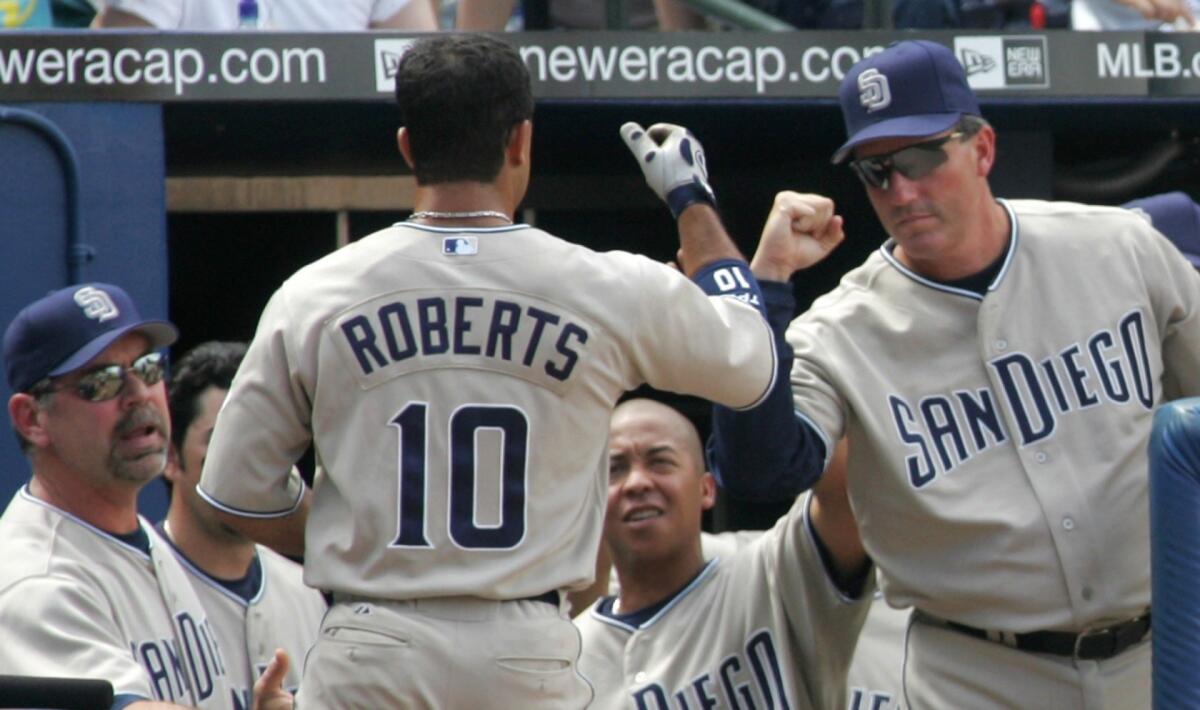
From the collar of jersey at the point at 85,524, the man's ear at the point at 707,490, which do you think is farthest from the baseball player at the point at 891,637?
the collar of jersey at the point at 85,524

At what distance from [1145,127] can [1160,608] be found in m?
3.10

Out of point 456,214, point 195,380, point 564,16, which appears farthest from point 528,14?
point 456,214

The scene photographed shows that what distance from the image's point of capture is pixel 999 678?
151 inches

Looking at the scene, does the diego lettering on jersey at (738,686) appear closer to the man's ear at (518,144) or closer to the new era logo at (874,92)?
the new era logo at (874,92)

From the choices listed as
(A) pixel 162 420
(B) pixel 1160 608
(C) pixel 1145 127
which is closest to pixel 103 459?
(A) pixel 162 420

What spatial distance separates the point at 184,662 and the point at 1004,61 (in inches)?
99.2

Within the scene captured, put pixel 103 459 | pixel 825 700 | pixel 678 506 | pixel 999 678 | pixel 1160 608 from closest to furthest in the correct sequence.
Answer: pixel 1160 608 < pixel 999 678 < pixel 103 459 < pixel 825 700 < pixel 678 506

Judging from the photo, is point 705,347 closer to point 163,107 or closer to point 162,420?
point 162,420

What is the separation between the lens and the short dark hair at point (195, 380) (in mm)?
5035

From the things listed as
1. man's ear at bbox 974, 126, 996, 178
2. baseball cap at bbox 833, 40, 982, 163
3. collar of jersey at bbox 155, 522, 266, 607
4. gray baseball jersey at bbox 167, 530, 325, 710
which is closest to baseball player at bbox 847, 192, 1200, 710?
man's ear at bbox 974, 126, 996, 178

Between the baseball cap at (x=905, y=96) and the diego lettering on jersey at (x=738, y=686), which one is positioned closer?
the baseball cap at (x=905, y=96)

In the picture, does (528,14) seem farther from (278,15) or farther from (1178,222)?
(1178,222)

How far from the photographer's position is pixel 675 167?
140 inches

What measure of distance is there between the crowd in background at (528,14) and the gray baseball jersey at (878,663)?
5.11ft
